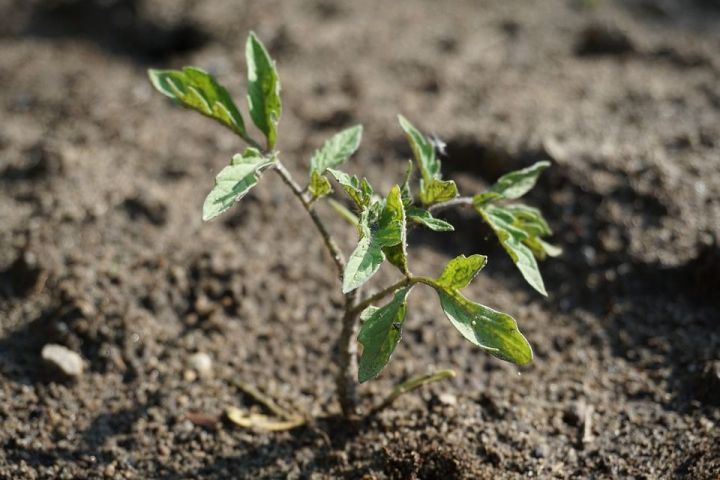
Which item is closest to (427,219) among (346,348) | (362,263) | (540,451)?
(362,263)

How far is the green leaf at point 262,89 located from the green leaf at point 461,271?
497 mm

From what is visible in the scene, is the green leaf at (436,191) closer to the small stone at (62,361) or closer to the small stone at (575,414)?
the small stone at (575,414)

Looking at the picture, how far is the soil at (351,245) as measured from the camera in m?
1.86

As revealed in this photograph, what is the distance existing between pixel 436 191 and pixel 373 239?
9.0 inches

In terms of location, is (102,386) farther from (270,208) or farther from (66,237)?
(270,208)

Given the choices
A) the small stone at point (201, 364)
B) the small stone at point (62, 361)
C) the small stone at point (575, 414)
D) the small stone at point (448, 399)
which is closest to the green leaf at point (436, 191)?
the small stone at point (448, 399)

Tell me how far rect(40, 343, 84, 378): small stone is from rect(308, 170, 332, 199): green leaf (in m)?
0.92

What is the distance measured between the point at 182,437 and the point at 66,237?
2.73 ft

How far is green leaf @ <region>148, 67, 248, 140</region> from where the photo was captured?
1.58 meters

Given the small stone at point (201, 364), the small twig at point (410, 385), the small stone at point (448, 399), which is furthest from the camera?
the small stone at point (201, 364)

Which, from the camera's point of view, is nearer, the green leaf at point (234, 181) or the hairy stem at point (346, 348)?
the green leaf at point (234, 181)

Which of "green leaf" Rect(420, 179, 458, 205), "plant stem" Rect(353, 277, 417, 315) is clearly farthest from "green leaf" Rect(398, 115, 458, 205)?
"plant stem" Rect(353, 277, 417, 315)

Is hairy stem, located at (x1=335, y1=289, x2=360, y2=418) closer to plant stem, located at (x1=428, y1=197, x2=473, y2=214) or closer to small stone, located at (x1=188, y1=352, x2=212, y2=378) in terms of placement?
plant stem, located at (x1=428, y1=197, x2=473, y2=214)

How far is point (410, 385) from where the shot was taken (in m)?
1.82
